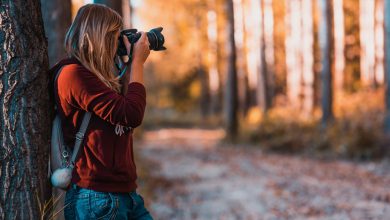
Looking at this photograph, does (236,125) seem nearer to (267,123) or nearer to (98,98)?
(267,123)

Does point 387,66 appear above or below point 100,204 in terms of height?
above

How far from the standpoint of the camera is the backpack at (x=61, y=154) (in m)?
2.96

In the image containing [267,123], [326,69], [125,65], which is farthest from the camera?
[267,123]

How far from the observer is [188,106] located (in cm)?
4247

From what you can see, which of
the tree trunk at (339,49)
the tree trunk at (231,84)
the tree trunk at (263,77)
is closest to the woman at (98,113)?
the tree trunk at (231,84)

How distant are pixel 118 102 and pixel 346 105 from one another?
18509 millimetres

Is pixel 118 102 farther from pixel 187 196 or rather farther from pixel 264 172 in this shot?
pixel 264 172

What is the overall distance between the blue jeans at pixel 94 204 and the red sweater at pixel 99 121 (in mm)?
37

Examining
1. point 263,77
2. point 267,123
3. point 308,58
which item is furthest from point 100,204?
point 263,77

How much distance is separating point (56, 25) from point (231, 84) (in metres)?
14.4

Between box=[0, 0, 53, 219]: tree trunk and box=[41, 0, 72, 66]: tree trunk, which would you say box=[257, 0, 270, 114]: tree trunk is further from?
box=[0, 0, 53, 219]: tree trunk

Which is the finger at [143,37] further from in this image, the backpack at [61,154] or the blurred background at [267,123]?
the blurred background at [267,123]

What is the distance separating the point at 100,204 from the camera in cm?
292

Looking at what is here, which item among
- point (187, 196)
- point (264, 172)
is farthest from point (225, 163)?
point (187, 196)
